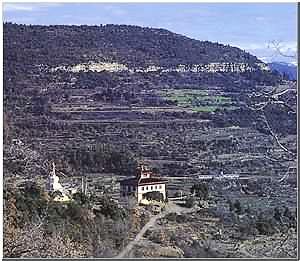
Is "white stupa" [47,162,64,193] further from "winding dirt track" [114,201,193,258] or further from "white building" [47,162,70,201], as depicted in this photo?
"winding dirt track" [114,201,193,258]

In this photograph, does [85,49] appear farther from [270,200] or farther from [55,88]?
[270,200]

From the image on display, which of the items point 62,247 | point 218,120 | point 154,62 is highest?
point 154,62

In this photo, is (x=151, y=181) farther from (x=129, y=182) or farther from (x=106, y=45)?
(x=106, y=45)

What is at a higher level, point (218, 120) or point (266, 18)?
point (266, 18)

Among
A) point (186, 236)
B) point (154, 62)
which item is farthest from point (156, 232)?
point (154, 62)

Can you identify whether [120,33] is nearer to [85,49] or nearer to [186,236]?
[85,49]
